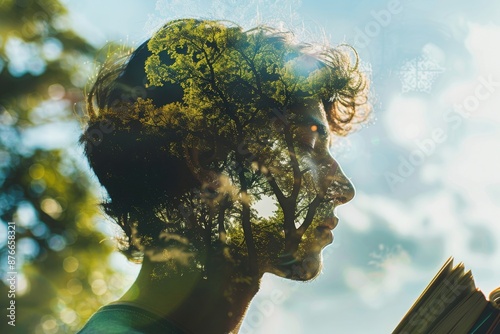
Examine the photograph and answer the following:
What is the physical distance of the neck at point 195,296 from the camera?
76.9 inches

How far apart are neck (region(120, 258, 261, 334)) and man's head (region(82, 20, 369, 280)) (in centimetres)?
6

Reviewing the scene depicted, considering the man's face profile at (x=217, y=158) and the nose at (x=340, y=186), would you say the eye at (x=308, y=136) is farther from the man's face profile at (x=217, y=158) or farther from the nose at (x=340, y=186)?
the nose at (x=340, y=186)

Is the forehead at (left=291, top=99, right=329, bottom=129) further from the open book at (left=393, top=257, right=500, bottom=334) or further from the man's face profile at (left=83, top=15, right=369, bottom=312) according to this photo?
the open book at (left=393, top=257, right=500, bottom=334)

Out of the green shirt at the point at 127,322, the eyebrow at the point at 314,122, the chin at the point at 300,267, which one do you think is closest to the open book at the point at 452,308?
the chin at the point at 300,267

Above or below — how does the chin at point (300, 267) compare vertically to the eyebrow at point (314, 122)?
below

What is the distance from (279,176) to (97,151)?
94 cm

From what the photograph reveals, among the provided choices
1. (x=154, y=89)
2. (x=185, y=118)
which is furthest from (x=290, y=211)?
(x=154, y=89)

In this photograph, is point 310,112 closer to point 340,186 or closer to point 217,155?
point 340,186

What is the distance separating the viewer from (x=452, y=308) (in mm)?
1560

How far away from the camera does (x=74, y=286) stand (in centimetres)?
1305

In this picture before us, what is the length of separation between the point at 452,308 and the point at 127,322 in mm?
1189

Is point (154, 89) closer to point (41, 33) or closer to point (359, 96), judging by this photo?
point (359, 96)

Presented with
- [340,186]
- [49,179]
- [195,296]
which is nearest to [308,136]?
[340,186]

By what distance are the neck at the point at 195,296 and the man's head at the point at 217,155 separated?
6 cm
